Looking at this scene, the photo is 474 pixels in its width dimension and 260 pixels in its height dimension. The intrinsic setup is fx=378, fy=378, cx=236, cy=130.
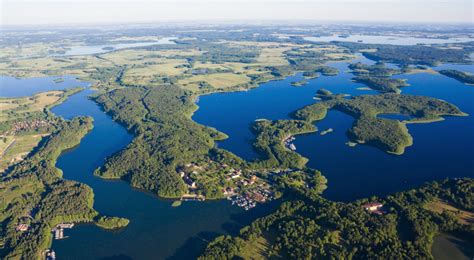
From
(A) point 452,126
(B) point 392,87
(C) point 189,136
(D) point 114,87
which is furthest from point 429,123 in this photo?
(D) point 114,87

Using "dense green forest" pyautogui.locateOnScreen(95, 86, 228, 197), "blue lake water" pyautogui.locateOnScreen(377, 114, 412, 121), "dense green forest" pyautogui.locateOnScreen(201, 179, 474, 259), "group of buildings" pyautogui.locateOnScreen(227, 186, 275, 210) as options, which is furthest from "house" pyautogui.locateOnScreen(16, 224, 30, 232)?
"blue lake water" pyautogui.locateOnScreen(377, 114, 412, 121)

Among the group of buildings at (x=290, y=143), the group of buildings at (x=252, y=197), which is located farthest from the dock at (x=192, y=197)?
the group of buildings at (x=290, y=143)

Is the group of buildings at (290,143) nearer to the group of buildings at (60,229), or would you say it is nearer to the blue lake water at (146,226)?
the blue lake water at (146,226)

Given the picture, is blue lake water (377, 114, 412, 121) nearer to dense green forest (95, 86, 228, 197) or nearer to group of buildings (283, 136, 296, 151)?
group of buildings (283, 136, 296, 151)

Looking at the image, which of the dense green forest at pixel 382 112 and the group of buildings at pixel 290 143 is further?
the dense green forest at pixel 382 112

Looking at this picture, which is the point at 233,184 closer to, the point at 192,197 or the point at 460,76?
the point at 192,197

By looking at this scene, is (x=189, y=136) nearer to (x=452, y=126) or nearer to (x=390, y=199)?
(x=390, y=199)
